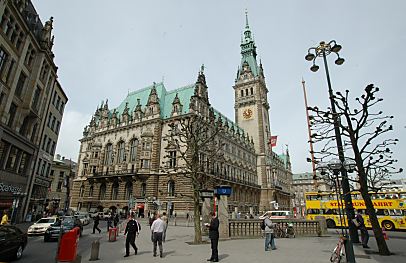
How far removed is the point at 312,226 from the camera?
2162 centimetres

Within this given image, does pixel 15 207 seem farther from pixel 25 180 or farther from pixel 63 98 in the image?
pixel 63 98

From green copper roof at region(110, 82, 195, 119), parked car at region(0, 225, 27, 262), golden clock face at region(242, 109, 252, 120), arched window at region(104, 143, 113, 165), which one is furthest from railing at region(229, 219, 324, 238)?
golden clock face at region(242, 109, 252, 120)

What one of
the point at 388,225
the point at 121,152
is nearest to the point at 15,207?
the point at 121,152

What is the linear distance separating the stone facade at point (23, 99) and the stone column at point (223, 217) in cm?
2175

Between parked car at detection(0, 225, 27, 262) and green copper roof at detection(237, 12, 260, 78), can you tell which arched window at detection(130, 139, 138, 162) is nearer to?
parked car at detection(0, 225, 27, 262)

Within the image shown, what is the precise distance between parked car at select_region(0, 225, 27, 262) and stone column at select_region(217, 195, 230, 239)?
11.7m

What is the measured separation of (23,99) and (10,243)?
915 inches

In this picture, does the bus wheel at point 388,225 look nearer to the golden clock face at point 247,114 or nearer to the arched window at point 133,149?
the arched window at point 133,149

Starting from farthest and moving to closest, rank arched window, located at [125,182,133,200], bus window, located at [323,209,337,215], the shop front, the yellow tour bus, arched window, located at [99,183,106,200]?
1. arched window, located at [99,183,106,200]
2. arched window, located at [125,182,133,200]
3. bus window, located at [323,209,337,215]
4. the yellow tour bus
5. the shop front

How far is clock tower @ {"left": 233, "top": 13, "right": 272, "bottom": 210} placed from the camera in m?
76.4

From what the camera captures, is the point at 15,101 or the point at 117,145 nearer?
the point at 15,101

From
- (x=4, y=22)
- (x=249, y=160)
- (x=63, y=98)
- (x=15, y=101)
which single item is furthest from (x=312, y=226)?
(x=249, y=160)

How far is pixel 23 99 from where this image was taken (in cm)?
2816

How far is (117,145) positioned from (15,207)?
2759cm
